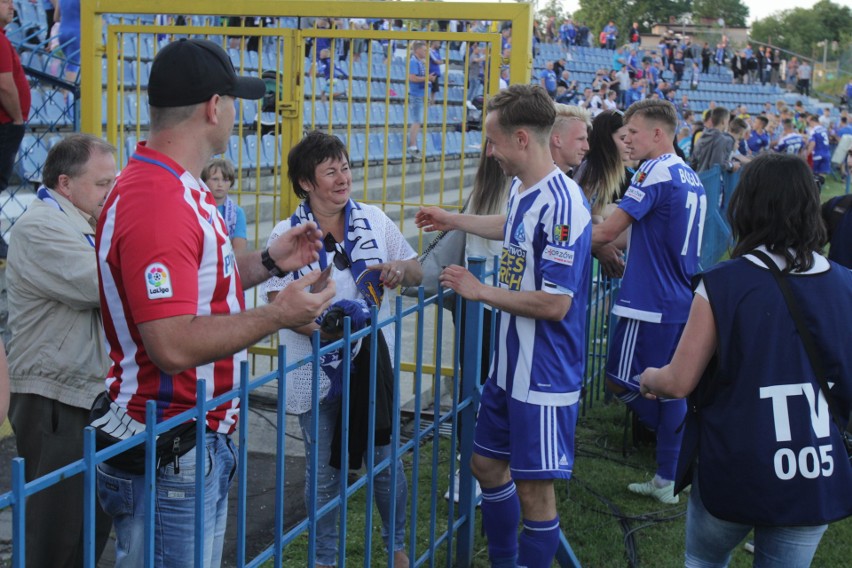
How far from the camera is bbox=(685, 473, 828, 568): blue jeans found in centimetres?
284

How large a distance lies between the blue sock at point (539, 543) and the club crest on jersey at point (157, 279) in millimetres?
1837

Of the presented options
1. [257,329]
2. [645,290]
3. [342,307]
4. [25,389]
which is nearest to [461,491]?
[342,307]

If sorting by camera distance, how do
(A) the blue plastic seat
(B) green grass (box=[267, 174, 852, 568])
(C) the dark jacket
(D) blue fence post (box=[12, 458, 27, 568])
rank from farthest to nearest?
(C) the dark jacket < (A) the blue plastic seat < (B) green grass (box=[267, 174, 852, 568]) < (D) blue fence post (box=[12, 458, 27, 568])

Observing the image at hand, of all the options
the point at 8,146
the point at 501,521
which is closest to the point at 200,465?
the point at 501,521

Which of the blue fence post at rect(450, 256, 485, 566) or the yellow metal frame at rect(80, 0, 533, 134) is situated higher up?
the yellow metal frame at rect(80, 0, 533, 134)

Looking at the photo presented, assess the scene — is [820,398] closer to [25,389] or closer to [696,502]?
[696,502]

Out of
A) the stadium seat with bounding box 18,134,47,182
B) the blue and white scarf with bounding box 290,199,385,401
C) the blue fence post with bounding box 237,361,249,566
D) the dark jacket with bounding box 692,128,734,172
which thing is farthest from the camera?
the dark jacket with bounding box 692,128,734,172

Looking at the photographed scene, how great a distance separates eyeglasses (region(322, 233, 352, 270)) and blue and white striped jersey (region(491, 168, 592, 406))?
667 mm

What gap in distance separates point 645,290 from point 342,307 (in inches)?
78.9

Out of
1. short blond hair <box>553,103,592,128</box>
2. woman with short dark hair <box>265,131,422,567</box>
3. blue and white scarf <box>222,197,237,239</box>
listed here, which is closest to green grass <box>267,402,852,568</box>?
woman with short dark hair <box>265,131,422,567</box>

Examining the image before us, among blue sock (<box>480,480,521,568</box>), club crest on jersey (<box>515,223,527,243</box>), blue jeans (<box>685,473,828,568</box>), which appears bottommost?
blue sock (<box>480,480,521,568</box>)

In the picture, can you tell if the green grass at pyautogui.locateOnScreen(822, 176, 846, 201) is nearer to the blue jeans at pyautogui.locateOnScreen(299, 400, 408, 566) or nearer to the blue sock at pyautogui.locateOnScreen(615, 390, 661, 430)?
the blue sock at pyautogui.locateOnScreen(615, 390, 661, 430)

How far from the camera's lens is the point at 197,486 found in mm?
2205

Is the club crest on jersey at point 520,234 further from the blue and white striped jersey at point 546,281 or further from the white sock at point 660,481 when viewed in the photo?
the white sock at point 660,481
